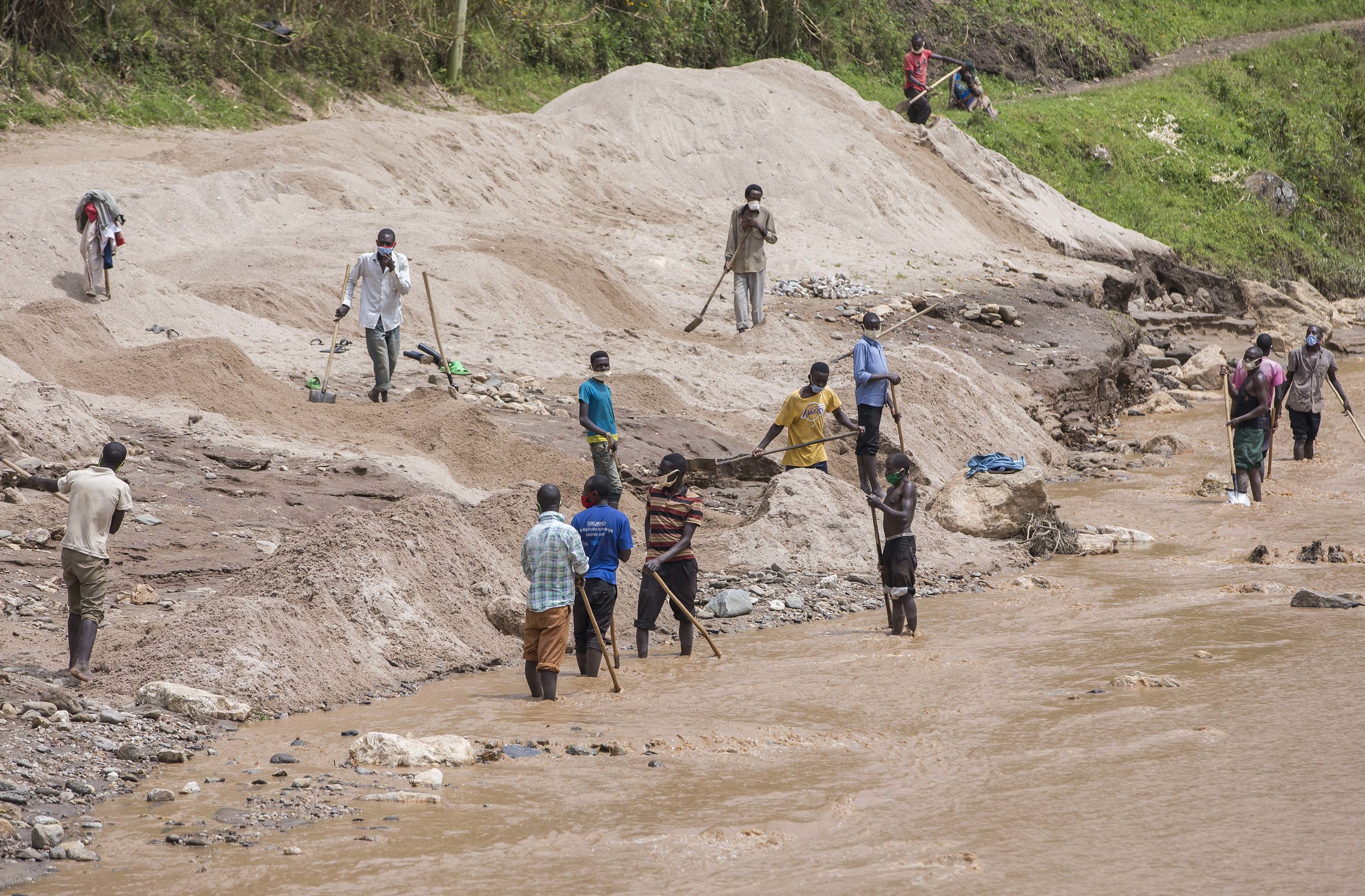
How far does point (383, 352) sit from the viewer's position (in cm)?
1255

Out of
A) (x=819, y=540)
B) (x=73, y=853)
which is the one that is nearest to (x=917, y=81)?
(x=819, y=540)

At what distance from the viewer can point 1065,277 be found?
21.7 metres

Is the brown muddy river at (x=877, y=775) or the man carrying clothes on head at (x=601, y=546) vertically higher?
the man carrying clothes on head at (x=601, y=546)

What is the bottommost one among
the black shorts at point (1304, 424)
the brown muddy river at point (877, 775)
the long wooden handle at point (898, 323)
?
the brown muddy river at point (877, 775)

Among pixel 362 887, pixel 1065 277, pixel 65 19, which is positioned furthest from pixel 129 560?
pixel 1065 277

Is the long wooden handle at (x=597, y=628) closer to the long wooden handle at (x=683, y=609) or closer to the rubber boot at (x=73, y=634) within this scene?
the long wooden handle at (x=683, y=609)

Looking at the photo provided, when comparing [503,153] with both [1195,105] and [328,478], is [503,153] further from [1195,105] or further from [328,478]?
[1195,105]

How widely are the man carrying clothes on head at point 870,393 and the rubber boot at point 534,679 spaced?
4.64 m

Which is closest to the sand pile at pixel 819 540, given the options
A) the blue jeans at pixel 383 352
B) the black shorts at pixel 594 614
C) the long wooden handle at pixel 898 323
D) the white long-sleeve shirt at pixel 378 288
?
the black shorts at pixel 594 614

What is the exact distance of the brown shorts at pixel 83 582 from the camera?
21.9 ft

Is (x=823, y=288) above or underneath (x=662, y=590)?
above

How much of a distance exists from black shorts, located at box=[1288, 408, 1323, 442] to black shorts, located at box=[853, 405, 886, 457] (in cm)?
627

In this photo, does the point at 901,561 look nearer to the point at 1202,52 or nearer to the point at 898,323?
the point at 898,323

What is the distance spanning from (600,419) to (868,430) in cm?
256
